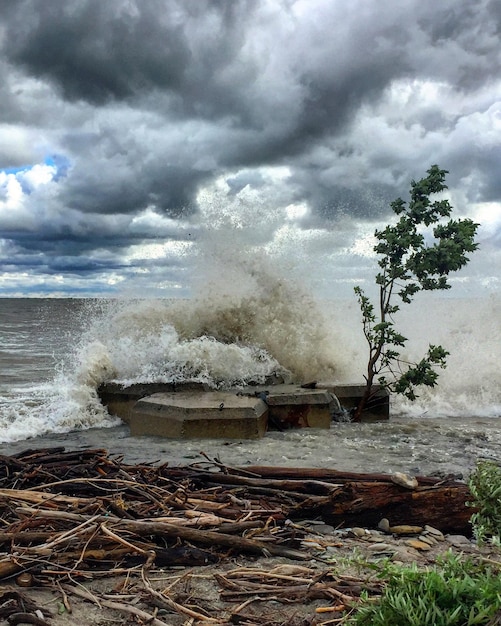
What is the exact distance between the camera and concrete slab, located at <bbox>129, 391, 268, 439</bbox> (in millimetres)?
7652

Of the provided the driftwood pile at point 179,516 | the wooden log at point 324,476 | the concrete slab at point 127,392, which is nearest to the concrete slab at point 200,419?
the concrete slab at point 127,392

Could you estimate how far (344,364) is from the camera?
1263 cm

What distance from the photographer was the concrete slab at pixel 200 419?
25.1ft

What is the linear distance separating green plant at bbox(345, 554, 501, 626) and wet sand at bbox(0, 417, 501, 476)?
9.86 ft

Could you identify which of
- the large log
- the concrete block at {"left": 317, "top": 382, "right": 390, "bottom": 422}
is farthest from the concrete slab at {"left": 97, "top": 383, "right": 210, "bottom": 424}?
the large log

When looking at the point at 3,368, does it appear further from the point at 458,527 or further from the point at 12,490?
the point at 458,527

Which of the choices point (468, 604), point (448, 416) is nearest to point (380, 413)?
point (448, 416)

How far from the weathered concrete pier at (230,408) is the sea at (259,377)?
0.64ft

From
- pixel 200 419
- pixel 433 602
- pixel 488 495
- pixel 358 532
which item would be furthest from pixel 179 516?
pixel 200 419

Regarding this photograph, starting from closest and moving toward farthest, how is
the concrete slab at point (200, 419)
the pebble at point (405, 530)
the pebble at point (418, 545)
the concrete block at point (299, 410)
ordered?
the pebble at point (418, 545) → the pebble at point (405, 530) → the concrete slab at point (200, 419) → the concrete block at point (299, 410)

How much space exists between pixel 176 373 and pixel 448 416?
4.93 metres

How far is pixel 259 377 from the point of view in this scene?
33.9ft

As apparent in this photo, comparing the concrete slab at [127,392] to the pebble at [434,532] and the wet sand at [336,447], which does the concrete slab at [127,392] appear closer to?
the wet sand at [336,447]

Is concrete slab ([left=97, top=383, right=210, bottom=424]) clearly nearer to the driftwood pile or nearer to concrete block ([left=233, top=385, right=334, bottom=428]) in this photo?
concrete block ([left=233, top=385, right=334, bottom=428])
